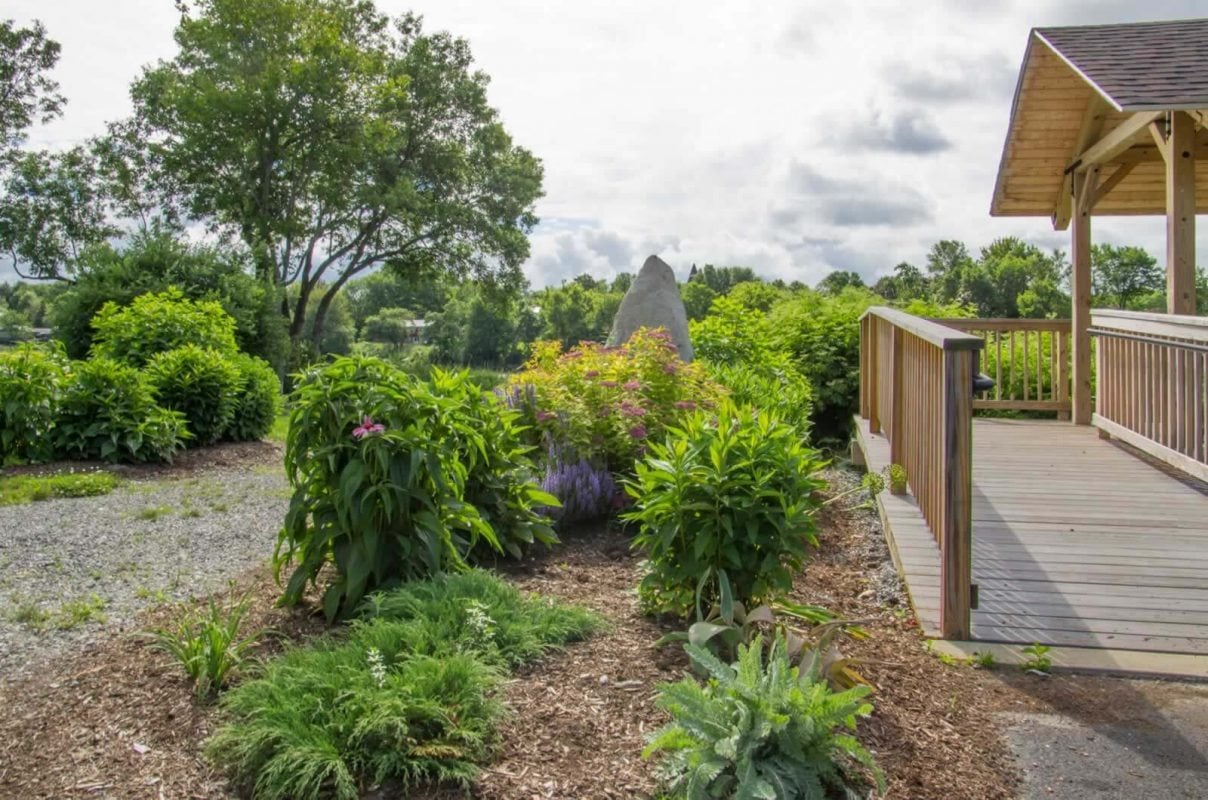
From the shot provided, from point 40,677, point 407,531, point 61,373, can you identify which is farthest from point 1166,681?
point 61,373

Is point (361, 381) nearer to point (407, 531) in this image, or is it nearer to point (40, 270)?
point (407, 531)

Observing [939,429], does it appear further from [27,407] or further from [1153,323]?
[27,407]

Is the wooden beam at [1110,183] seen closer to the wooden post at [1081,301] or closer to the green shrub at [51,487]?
the wooden post at [1081,301]

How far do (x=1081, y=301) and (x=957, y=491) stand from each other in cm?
619

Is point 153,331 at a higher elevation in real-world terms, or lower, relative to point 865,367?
higher

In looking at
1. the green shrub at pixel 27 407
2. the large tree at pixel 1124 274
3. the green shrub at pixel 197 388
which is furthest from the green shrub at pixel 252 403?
the large tree at pixel 1124 274

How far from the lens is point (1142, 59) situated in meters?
6.64

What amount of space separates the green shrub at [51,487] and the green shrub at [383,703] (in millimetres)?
4481

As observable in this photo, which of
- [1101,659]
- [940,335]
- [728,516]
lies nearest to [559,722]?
[728,516]

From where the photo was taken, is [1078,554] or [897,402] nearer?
[1078,554]

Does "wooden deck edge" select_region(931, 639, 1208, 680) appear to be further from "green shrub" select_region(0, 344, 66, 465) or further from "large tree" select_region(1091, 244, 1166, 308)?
"large tree" select_region(1091, 244, 1166, 308)

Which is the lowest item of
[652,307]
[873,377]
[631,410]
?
[631,410]

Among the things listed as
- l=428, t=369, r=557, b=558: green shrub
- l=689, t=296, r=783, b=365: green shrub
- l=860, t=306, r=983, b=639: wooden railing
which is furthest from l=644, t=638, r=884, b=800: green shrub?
l=689, t=296, r=783, b=365: green shrub

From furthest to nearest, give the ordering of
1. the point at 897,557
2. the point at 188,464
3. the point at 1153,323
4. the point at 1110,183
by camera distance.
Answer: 1. the point at 1110,183
2. the point at 188,464
3. the point at 1153,323
4. the point at 897,557
